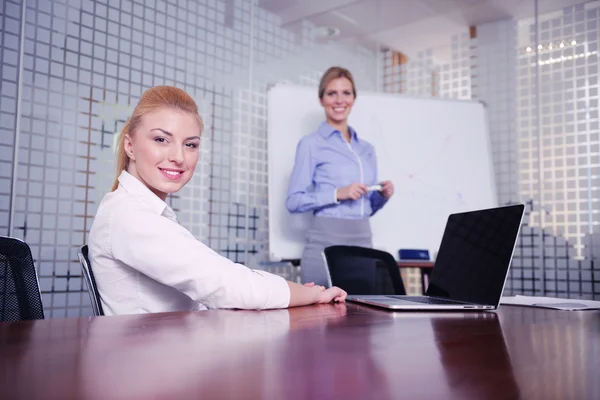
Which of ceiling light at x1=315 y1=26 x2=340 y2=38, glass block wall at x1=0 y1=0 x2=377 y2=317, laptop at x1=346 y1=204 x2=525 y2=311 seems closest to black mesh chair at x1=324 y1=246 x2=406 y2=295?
laptop at x1=346 y1=204 x2=525 y2=311

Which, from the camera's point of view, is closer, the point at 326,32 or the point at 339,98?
the point at 339,98

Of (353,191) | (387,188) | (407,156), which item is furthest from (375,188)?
(407,156)

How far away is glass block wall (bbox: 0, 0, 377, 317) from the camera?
2.57m

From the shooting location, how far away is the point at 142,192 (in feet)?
4.01

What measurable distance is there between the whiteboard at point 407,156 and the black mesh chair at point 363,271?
41.5 inches

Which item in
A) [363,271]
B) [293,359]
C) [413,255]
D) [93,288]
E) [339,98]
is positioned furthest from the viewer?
[413,255]

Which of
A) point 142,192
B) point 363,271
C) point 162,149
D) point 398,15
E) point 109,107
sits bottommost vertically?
point 363,271

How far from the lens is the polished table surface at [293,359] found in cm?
36

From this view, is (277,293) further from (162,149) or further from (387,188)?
(387,188)

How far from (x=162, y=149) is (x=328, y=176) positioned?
60.3 inches

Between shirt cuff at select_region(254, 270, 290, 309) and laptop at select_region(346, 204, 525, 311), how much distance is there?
0.20 meters

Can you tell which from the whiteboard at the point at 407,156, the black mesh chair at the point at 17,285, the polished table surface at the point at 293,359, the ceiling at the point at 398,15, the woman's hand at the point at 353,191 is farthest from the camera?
the ceiling at the point at 398,15

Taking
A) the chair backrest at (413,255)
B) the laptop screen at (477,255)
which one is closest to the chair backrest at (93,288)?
the laptop screen at (477,255)

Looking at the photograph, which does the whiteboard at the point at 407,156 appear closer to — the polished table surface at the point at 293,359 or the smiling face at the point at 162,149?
the smiling face at the point at 162,149
